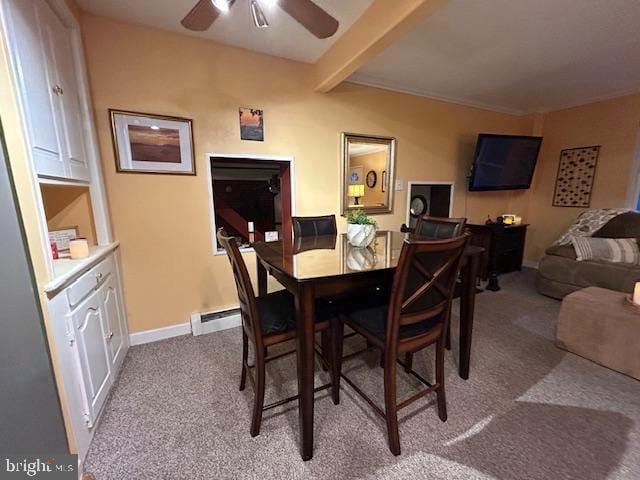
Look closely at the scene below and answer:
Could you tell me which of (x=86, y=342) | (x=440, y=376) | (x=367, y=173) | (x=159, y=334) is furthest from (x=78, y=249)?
(x=367, y=173)

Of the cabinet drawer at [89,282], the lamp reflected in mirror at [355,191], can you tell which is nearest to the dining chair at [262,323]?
the cabinet drawer at [89,282]

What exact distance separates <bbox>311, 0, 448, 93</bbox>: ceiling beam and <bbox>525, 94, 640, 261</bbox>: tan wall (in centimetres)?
359

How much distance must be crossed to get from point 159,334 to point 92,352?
2.98ft

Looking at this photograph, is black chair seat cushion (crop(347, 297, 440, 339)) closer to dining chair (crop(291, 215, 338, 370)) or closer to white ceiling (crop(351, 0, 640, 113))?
dining chair (crop(291, 215, 338, 370))

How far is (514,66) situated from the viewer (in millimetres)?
2631

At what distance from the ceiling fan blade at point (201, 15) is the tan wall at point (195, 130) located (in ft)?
2.69

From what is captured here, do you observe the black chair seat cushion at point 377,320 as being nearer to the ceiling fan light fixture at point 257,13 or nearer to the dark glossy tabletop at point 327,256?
the dark glossy tabletop at point 327,256

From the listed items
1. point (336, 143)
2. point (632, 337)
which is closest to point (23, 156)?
point (336, 143)

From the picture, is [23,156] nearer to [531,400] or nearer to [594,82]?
[531,400]

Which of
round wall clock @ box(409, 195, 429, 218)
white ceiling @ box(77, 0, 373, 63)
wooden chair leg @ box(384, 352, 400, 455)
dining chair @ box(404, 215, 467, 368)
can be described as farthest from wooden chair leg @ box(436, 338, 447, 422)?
round wall clock @ box(409, 195, 429, 218)

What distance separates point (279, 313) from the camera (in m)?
1.46

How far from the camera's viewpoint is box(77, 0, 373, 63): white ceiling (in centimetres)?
177

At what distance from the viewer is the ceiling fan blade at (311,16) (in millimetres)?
1315

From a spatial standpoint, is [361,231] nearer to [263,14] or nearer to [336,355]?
[336,355]
